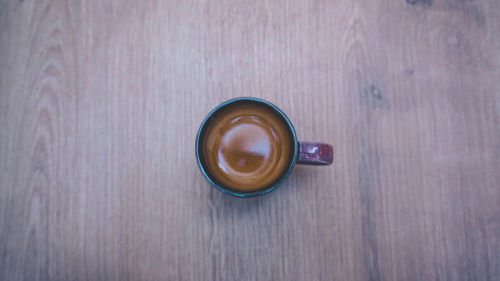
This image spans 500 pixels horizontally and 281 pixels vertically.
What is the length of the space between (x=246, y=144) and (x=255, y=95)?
8 cm

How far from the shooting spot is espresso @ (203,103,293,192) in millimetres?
416

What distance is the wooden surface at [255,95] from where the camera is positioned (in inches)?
16.9

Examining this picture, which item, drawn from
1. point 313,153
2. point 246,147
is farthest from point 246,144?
point 313,153

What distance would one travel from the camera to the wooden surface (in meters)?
0.43

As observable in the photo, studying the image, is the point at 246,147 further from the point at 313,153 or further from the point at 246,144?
the point at 313,153

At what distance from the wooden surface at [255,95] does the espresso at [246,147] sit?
0.12ft

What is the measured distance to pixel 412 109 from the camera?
0.46 metres

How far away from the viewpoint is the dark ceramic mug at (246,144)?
15.2 inches

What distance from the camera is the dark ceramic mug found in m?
0.39

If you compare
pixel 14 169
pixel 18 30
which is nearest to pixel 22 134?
pixel 14 169

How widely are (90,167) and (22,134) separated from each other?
12cm

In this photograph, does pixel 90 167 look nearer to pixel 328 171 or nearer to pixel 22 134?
pixel 22 134

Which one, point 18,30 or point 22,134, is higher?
point 18,30

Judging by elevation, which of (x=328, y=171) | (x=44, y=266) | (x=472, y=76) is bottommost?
(x=44, y=266)
